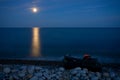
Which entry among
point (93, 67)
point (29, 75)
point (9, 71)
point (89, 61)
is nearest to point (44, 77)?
point (29, 75)

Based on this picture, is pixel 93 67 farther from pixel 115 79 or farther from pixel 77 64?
pixel 115 79

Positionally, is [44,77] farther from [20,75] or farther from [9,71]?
[9,71]

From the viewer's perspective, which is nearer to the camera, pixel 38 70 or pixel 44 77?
pixel 44 77

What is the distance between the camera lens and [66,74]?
8.17 metres

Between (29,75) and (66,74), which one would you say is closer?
(29,75)

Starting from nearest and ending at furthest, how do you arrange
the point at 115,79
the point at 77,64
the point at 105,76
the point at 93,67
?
the point at 115,79 < the point at 105,76 < the point at 93,67 < the point at 77,64

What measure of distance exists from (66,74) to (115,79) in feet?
8.31

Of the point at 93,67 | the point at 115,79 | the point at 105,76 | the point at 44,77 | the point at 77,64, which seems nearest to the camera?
the point at 44,77

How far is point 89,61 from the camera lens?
1129 cm

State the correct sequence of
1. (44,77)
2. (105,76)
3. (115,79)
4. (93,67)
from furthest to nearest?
(93,67)
(105,76)
(115,79)
(44,77)

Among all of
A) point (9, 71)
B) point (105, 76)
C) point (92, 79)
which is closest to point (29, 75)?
point (9, 71)

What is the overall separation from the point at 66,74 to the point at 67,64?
344 centimetres

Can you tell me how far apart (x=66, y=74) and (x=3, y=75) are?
320 cm

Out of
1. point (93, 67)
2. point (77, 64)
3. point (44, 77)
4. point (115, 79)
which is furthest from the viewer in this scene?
point (77, 64)
